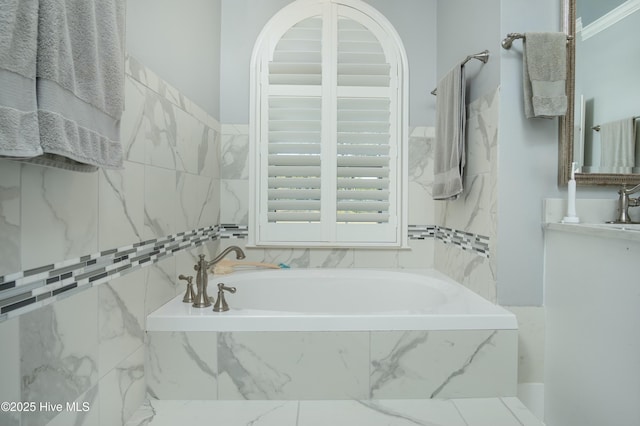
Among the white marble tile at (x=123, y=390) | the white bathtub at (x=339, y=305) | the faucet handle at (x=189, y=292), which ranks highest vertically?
the faucet handle at (x=189, y=292)

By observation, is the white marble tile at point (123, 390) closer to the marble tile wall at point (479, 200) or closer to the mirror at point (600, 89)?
the marble tile wall at point (479, 200)

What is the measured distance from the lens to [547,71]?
157 centimetres

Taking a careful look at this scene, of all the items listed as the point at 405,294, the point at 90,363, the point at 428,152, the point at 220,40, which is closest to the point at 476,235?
the point at 405,294

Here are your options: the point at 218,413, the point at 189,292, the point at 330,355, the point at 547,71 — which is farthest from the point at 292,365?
the point at 547,71

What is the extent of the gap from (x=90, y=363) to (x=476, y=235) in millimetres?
1761

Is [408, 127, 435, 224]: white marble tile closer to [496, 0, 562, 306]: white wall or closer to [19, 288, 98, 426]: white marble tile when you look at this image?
[496, 0, 562, 306]: white wall

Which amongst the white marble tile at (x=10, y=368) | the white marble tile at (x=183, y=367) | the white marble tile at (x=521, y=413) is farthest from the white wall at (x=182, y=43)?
the white marble tile at (x=521, y=413)

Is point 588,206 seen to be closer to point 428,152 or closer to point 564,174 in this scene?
point 564,174

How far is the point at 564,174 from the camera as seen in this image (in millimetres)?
1642

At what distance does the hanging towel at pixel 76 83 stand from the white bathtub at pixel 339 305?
0.76m

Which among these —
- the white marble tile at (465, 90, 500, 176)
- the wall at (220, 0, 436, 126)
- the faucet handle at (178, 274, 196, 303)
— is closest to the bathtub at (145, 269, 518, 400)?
the faucet handle at (178, 274, 196, 303)

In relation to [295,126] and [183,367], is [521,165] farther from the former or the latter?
[183,367]

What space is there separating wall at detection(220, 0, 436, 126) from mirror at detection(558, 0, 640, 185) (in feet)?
3.18

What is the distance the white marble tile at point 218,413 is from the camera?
1.35 m
